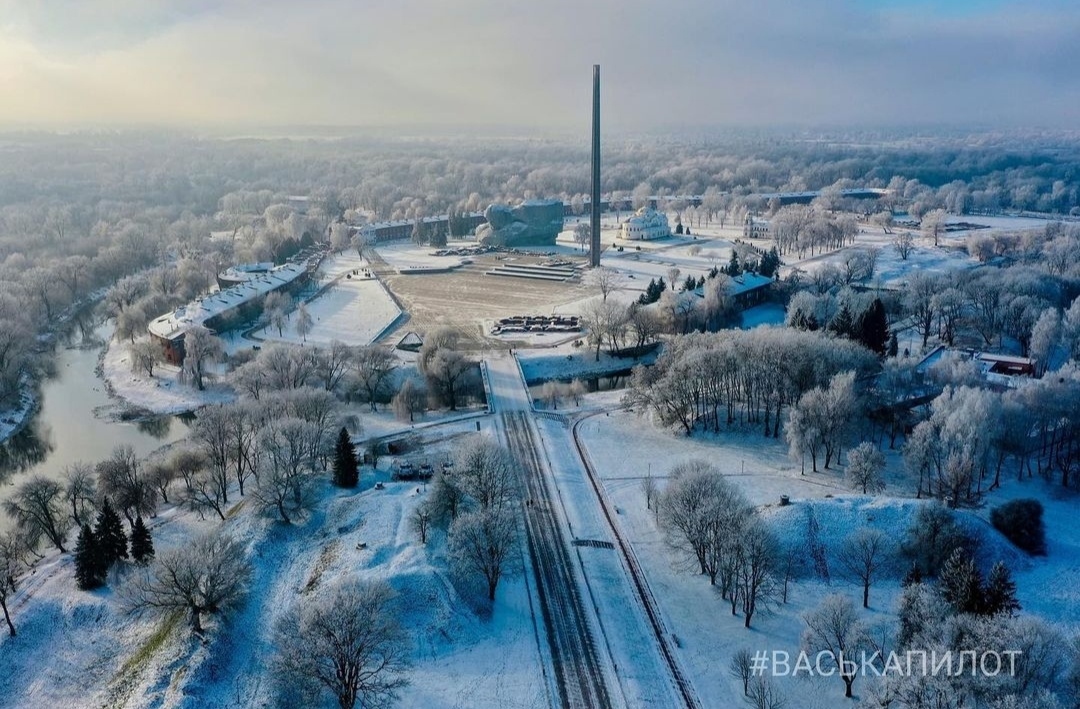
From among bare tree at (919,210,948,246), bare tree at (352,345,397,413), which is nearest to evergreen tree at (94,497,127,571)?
bare tree at (352,345,397,413)

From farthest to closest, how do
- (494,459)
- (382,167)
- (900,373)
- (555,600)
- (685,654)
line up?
(382,167)
(900,373)
(494,459)
(555,600)
(685,654)

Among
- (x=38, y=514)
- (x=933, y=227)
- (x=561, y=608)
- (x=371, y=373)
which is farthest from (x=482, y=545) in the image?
(x=933, y=227)

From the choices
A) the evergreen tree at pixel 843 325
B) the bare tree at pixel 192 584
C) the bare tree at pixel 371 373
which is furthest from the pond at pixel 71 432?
the evergreen tree at pixel 843 325

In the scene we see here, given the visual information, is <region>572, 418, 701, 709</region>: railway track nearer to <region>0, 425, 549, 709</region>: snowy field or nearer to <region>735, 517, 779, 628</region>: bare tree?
<region>735, 517, 779, 628</region>: bare tree

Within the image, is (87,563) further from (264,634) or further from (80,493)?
(264,634)

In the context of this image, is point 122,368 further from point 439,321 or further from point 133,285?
point 439,321

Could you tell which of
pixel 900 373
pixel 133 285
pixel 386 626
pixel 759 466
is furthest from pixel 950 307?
pixel 133 285

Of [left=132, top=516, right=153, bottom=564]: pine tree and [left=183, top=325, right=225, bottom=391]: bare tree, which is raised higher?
[left=183, top=325, right=225, bottom=391]: bare tree
